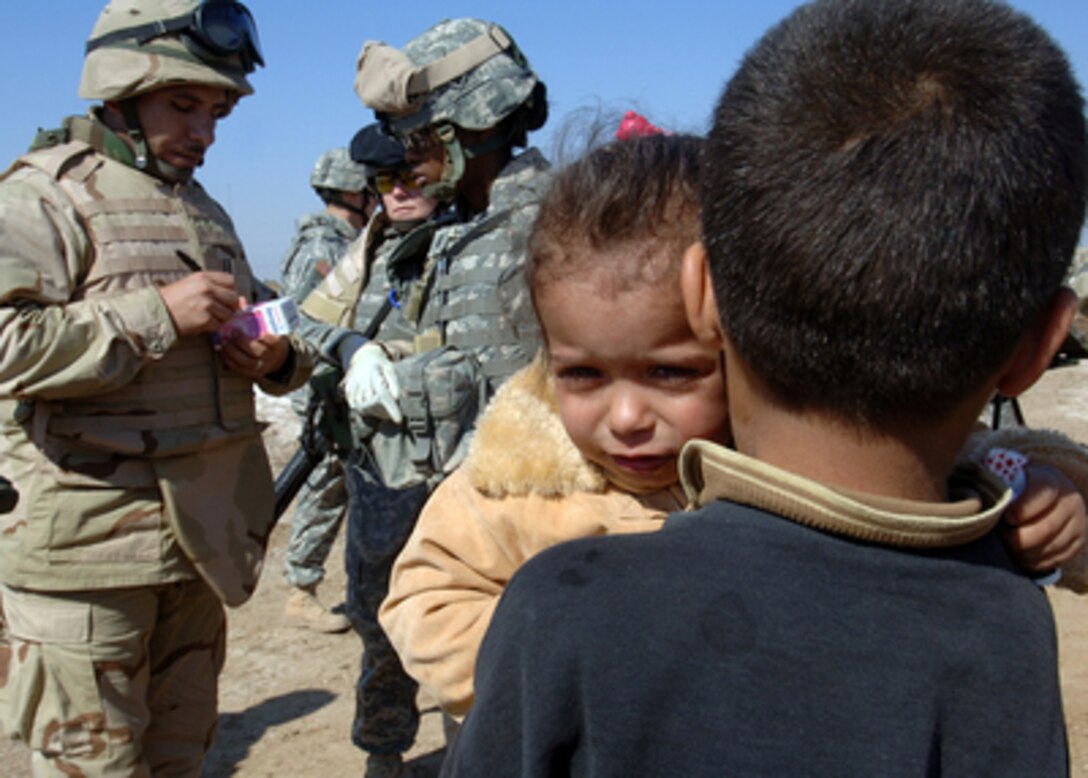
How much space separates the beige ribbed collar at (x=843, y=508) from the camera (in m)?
0.95

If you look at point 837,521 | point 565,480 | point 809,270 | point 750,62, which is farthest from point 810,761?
point 565,480

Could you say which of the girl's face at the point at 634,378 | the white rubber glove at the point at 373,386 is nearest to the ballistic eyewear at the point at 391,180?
the white rubber glove at the point at 373,386

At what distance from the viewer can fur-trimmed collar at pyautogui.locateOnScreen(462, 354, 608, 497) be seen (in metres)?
1.62

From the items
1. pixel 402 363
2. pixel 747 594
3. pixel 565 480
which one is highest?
pixel 747 594

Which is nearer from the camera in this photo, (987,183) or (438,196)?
(987,183)

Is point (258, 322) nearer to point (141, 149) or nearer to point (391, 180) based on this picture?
point (141, 149)

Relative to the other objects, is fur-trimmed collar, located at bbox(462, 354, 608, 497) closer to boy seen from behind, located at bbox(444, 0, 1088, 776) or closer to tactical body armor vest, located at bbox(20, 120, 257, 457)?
boy seen from behind, located at bbox(444, 0, 1088, 776)

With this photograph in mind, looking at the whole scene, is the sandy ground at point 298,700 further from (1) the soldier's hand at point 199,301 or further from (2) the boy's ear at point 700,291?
(2) the boy's ear at point 700,291

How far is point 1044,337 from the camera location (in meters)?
1.03

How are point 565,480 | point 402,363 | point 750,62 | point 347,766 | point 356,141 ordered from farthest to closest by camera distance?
point 356,141, point 347,766, point 402,363, point 565,480, point 750,62

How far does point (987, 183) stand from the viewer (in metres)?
0.90

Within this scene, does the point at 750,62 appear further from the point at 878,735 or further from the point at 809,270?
the point at 878,735

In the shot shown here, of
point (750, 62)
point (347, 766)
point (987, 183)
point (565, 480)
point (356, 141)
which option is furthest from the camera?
point (356, 141)

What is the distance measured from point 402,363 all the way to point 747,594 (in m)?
2.60
